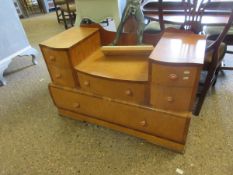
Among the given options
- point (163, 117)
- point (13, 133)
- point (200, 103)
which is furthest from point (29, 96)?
point (200, 103)

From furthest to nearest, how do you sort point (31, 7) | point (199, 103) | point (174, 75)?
point (31, 7) < point (199, 103) < point (174, 75)

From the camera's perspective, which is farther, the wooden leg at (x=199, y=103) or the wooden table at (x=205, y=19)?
the wooden leg at (x=199, y=103)

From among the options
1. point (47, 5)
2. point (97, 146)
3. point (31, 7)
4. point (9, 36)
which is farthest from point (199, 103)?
point (31, 7)

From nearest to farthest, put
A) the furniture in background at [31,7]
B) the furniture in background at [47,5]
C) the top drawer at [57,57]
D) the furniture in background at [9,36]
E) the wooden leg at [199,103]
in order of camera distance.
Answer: the top drawer at [57,57] → the wooden leg at [199,103] → the furniture in background at [9,36] → the furniture in background at [31,7] → the furniture in background at [47,5]

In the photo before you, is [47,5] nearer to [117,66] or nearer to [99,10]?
[99,10]

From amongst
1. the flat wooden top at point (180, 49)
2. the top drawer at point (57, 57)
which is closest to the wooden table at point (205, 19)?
the flat wooden top at point (180, 49)

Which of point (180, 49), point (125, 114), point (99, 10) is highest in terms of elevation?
point (99, 10)

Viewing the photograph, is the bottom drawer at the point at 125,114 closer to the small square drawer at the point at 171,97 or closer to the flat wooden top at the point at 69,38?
the small square drawer at the point at 171,97

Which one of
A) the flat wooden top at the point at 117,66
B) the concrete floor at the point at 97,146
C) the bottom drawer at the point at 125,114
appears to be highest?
the flat wooden top at the point at 117,66

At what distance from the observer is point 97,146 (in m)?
1.33

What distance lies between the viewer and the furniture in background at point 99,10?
151cm

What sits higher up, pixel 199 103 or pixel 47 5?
pixel 47 5

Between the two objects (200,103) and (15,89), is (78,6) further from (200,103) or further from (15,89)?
(200,103)

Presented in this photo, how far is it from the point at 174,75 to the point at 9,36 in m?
2.07
